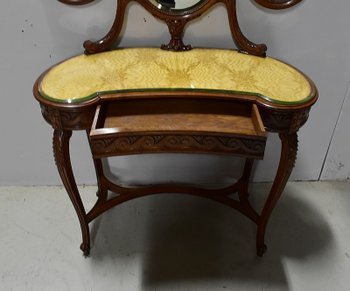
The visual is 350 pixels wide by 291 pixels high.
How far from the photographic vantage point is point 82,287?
3.67ft

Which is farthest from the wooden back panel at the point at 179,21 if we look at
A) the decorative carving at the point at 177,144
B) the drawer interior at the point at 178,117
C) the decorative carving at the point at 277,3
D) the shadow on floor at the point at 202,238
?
the shadow on floor at the point at 202,238

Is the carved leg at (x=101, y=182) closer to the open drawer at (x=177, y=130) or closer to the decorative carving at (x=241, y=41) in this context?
the open drawer at (x=177, y=130)

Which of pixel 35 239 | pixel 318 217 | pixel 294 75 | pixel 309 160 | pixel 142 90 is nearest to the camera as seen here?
pixel 142 90

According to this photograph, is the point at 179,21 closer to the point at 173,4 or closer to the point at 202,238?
the point at 173,4

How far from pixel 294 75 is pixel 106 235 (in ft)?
2.85

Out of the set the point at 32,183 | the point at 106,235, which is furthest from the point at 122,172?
the point at 32,183

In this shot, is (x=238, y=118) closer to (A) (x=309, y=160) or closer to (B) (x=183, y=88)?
(B) (x=183, y=88)

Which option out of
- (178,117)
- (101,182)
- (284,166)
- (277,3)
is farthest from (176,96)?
(101,182)

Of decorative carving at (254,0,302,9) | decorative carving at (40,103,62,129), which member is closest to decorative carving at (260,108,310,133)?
decorative carving at (254,0,302,9)

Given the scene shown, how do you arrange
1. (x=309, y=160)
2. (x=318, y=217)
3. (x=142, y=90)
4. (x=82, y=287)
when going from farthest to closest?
(x=309, y=160)
(x=318, y=217)
(x=82, y=287)
(x=142, y=90)

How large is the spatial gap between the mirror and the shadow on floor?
2.52 ft

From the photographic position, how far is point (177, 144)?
0.84 m

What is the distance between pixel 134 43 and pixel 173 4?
182 millimetres

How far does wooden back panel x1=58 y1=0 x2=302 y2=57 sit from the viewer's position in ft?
3.45
